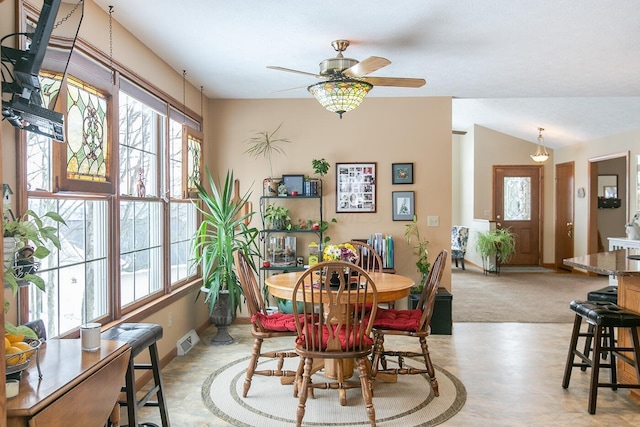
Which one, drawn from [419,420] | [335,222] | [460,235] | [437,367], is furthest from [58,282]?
[460,235]

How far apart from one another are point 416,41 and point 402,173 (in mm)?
1960

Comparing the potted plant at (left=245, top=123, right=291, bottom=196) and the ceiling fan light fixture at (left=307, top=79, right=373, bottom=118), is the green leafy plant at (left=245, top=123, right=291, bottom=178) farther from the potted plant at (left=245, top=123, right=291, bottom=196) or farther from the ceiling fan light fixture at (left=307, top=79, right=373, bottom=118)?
the ceiling fan light fixture at (left=307, top=79, right=373, bottom=118)

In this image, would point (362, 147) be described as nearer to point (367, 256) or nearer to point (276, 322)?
point (367, 256)

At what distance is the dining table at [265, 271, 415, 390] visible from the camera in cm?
310

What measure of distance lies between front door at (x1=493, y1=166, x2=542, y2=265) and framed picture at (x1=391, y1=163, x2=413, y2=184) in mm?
5557

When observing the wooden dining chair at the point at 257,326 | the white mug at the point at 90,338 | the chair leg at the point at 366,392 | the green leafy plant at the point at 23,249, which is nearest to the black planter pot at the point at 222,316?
the wooden dining chair at the point at 257,326

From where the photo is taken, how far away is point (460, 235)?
32.7 feet

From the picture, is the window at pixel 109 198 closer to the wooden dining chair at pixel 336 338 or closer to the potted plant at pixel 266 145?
the potted plant at pixel 266 145

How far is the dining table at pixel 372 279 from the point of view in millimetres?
3098

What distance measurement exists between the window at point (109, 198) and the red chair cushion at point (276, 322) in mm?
909

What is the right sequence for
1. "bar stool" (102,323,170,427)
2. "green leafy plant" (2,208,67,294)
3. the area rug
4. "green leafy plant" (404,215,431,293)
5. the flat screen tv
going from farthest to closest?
"green leafy plant" (404,215,431,293) → the area rug → "bar stool" (102,323,170,427) → the flat screen tv → "green leafy plant" (2,208,67,294)

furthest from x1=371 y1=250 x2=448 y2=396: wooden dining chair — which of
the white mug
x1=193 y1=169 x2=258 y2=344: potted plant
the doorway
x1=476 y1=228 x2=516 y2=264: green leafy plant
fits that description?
the doorway

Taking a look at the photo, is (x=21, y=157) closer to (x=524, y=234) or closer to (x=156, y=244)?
(x=156, y=244)

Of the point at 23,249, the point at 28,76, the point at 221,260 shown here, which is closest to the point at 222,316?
the point at 221,260
